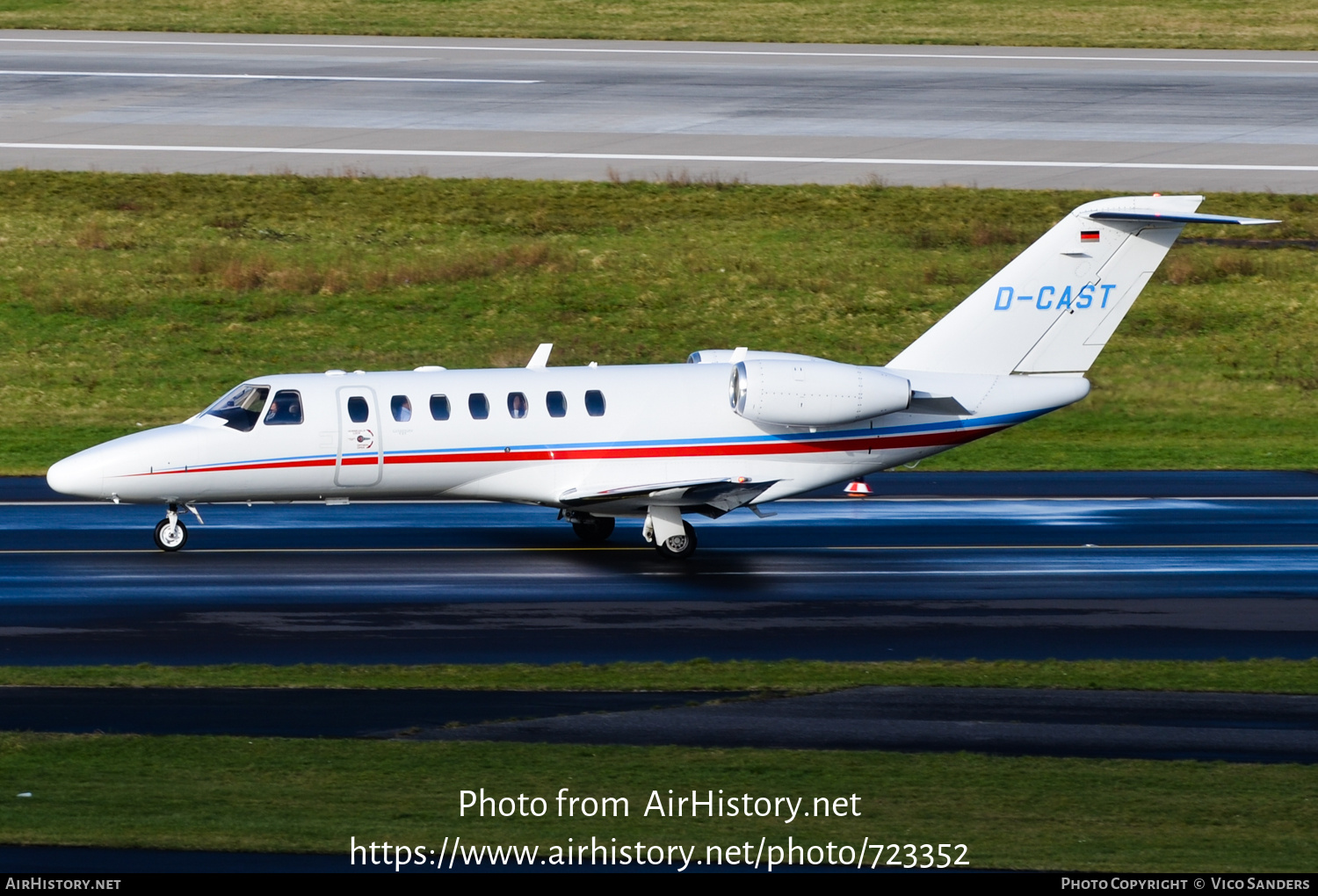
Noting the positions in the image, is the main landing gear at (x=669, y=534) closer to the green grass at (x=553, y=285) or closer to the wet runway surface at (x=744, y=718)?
the wet runway surface at (x=744, y=718)

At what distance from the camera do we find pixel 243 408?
25.9 metres

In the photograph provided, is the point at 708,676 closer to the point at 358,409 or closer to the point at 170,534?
the point at 358,409

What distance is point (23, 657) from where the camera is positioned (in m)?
20.3

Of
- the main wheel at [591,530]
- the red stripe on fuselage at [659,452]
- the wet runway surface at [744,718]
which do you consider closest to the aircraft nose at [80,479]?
the red stripe on fuselage at [659,452]

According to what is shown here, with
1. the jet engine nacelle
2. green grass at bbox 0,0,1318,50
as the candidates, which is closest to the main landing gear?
the jet engine nacelle

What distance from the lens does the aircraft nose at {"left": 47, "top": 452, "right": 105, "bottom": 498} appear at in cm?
2519

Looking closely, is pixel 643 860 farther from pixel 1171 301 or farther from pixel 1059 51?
pixel 1059 51

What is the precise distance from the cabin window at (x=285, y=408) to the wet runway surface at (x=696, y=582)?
207 cm

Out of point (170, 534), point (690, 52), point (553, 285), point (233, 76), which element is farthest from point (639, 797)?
point (690, 52)

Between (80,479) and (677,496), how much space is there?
27.9 ft

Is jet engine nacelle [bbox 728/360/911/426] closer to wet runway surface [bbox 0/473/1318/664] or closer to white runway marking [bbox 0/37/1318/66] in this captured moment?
wet runway surface [bbox 0/473/1318/664]

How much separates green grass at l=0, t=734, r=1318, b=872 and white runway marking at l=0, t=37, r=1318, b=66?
156 ft

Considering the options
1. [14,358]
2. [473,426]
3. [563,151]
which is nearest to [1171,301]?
[563,151]

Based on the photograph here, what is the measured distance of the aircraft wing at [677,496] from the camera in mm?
25531
